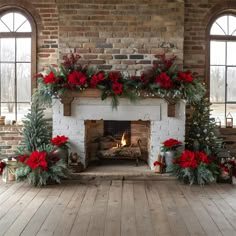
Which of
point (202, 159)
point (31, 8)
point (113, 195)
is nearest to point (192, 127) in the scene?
point (202, 159)

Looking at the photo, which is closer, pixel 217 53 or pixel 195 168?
pixel 195 168

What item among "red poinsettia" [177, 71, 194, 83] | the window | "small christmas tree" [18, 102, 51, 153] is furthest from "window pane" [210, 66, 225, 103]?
the window

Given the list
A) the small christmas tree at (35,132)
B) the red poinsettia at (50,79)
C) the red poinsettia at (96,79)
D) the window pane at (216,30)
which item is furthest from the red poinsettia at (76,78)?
the window pane at (216,30)

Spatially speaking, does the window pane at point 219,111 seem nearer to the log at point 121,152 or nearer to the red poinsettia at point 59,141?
the log at point 121,152

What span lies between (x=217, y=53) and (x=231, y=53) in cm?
27

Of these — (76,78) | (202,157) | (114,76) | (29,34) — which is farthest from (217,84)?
(29,34)

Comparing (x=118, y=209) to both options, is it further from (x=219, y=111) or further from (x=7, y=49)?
(x=7, y=49)

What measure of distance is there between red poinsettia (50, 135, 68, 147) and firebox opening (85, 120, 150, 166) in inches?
29.0

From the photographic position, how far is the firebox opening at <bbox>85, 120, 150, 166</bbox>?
681cm

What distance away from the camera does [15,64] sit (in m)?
7.05

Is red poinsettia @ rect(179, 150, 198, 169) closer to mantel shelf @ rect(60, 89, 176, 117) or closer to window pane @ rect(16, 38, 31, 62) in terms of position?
mantel shelf @ rect(60, 89, 176, 117)

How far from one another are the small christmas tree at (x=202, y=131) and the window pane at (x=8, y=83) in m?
3.26

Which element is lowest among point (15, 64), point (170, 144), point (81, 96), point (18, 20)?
point (170, 144)

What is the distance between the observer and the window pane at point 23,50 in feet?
23.0
